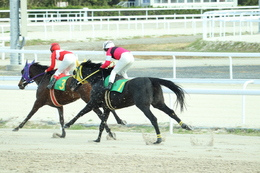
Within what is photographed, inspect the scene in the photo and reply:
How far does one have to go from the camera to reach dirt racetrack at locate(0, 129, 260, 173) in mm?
5609

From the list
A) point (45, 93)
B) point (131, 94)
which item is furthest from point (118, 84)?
point (45, 93)

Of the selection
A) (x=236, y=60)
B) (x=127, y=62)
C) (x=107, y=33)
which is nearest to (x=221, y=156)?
(x=127, y=62)

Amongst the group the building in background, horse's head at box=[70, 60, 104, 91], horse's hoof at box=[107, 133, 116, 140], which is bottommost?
horse's hoof at box=[107, 133, 116, 140]

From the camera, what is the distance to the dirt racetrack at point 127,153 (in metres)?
5.61

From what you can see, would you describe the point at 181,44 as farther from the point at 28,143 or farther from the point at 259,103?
the point at 28,143

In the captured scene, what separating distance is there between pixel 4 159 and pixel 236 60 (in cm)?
1047

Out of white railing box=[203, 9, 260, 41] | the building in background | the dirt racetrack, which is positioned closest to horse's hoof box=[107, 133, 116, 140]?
the dirt racetrack

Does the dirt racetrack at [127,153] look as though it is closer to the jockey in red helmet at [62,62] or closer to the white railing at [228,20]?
the jockey in red helmet at [62,62]

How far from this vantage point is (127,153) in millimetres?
6316

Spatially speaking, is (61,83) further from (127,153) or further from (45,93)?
(127,153)

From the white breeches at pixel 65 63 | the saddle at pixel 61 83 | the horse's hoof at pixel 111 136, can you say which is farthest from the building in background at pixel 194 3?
the horse's hoof at pixel 111 136

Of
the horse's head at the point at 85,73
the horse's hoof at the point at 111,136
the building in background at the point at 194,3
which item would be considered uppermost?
the building in background at the point at 194,3

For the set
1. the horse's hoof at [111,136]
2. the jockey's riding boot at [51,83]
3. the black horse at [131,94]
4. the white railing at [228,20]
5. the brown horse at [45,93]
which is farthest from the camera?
the white railing at [228,20]

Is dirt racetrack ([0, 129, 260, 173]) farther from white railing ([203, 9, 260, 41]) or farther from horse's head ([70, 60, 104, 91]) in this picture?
white railing ([203, 9, 260, 41])
